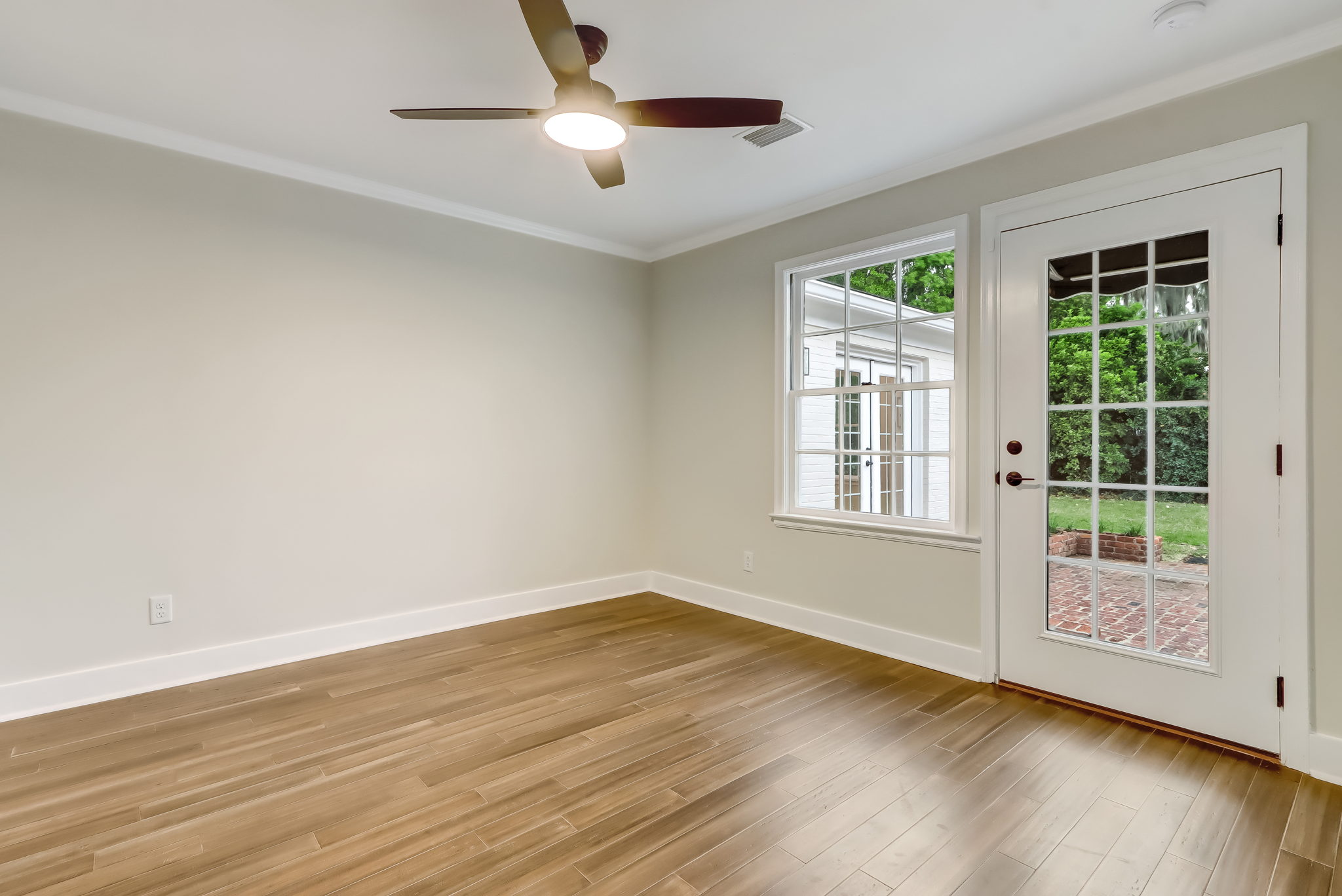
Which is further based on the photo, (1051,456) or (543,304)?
(543,304)

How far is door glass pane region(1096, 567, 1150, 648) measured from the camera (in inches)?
105

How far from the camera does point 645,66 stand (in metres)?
2.49

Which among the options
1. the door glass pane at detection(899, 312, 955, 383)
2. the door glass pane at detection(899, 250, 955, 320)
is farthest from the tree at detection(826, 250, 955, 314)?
the door glass pane at detection(899, 312, 955, 383)

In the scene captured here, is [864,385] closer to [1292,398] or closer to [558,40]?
[1292,398]

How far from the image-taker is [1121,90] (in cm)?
264

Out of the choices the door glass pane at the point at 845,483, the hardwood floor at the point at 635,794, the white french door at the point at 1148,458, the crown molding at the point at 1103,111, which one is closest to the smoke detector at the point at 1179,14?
the crown molding at the point at 1103,111

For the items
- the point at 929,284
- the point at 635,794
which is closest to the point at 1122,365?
the point at 929,284

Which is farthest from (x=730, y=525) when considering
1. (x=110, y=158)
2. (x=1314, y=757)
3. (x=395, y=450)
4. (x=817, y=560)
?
(x=110, y=158)

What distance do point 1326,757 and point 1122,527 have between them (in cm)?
95

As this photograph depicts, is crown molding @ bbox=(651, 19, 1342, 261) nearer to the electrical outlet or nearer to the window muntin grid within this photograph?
the window muntin grid

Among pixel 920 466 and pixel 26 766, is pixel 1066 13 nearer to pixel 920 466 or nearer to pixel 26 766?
pixel 920 466

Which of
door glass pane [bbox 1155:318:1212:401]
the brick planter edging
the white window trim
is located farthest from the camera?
the white window trim

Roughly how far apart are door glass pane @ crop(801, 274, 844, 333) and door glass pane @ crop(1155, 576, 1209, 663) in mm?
2081

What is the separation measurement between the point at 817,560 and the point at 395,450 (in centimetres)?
259
